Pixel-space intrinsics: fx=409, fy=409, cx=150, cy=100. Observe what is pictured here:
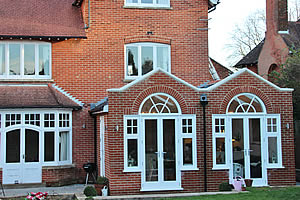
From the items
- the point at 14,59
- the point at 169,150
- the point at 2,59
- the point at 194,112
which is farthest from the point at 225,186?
the point at 2,59

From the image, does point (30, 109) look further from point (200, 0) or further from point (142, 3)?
point (200, 0)

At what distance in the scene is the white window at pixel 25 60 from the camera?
16.6m

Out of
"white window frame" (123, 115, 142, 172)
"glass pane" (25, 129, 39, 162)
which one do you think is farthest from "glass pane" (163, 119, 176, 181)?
"glass pane" (25, 129, 39, 162)

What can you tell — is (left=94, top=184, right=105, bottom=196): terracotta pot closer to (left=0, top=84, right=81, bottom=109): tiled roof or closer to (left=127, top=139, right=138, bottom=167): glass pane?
(left=127, top=139, right=138, bottom=167): glass pane

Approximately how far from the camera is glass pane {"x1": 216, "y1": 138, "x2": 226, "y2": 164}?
1406 centimetres

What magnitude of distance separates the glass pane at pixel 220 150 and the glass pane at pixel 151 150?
2.16 metres

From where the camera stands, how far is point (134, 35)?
57.4 ft

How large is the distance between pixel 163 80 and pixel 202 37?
5.07m

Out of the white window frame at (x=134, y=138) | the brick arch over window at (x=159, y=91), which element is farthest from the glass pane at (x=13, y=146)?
the brick arch over window at (x=159, y=91)

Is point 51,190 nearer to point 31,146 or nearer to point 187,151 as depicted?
point 31,146

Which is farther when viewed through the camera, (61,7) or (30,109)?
(61,7)

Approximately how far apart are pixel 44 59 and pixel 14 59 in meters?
1.19

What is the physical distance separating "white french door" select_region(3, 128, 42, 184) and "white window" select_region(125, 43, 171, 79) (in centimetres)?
473

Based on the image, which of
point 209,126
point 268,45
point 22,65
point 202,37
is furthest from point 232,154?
point 268,45
